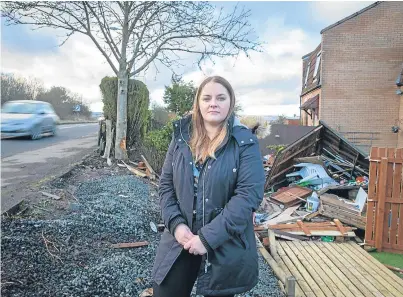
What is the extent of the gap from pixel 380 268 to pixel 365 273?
0.39m

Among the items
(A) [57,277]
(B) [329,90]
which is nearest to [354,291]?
(A) [57,277]

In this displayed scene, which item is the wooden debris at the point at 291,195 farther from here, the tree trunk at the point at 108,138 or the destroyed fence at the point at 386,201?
the tree trunk at the point at 108,138

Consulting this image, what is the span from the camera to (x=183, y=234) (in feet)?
6.72

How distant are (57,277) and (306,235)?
183 inches

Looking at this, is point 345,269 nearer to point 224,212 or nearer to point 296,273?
point 296,273

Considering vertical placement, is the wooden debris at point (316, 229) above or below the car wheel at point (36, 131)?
below

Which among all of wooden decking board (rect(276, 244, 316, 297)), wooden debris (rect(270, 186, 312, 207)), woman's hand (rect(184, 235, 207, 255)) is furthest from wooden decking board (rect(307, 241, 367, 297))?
woman's hand (rect(184, 235, 207, 255))

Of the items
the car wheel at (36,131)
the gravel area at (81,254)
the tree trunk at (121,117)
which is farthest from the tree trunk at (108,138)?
the gravel area at (81,254)

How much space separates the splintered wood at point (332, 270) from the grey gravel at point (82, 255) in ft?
1.74

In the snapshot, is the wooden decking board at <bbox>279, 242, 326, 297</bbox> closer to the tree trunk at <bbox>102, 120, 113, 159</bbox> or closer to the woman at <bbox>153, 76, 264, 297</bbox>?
the woman at <bbox>153, 76, 264, 297</bbox>

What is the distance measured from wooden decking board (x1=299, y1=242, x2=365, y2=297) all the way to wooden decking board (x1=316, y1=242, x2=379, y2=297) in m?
0.07

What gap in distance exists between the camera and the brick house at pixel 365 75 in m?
17.9

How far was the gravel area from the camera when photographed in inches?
125

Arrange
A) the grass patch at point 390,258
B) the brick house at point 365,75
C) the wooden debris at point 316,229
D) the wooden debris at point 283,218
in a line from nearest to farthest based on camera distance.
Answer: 1. the grass patch at point 390,258
2. the wooden debris at point 316,229
3. the wooden debris at point 283,218
4. the brick house at point 365,75
